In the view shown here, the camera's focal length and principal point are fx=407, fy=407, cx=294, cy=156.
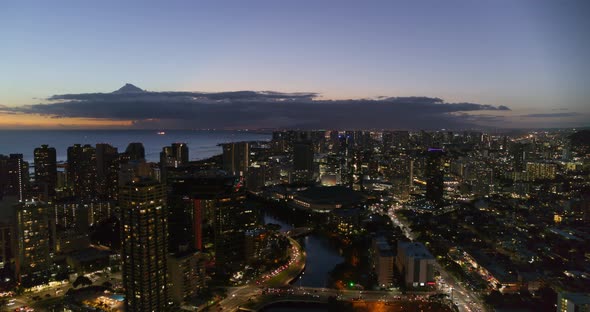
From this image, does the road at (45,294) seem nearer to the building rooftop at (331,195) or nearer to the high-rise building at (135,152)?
the building rooftop at (331,195)

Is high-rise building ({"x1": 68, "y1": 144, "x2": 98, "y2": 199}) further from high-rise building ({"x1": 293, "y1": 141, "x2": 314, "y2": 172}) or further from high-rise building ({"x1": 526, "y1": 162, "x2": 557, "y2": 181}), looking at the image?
high-rise building ({"x1": 526, "y1": 162, "x2": 557, "y2": 181})

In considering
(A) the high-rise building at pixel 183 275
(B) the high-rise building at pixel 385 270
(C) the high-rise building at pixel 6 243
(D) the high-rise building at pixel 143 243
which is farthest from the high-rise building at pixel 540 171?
(C) the high-rise building at pixel 6 243

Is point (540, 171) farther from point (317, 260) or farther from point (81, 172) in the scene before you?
point (81, 172)

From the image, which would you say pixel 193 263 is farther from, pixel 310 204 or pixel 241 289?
pixel 310 204

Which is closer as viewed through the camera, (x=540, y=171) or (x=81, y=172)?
(x=81, y=172)

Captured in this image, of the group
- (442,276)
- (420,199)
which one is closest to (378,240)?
(442,276)

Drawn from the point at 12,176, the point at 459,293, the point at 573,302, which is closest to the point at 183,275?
the point at 459,293
